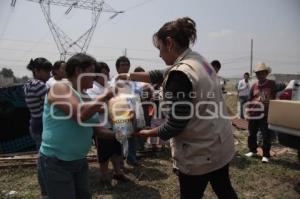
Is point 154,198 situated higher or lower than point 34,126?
lower

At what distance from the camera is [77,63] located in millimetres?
2818

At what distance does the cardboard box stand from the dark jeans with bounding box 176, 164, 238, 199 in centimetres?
179

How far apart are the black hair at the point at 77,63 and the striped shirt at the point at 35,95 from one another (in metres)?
2.01

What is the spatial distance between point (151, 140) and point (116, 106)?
12.6ft

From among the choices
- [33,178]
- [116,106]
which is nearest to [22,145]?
[33,178]

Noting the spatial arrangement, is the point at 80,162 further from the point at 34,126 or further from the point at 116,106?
the point at 34,126

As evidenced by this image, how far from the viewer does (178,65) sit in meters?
2.58

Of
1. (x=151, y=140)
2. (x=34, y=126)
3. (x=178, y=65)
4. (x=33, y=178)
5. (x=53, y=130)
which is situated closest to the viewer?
(x=178, y=65)

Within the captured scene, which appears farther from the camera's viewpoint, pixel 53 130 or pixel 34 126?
pixel 34 126

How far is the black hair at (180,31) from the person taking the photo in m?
2.66

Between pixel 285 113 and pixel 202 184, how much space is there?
84.4 inches

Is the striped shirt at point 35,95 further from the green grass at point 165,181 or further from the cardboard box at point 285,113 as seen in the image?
the cardboard box at point 285,113

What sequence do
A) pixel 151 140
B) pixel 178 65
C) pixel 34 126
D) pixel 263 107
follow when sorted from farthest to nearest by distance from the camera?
1. pixel 151 140
2. pixel 263 107
3. pixel 34 126
4. pixel 178 65

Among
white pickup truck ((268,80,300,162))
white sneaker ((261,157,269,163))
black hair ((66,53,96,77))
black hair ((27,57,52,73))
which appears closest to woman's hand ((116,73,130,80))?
black hair ((27,57,52,73))
